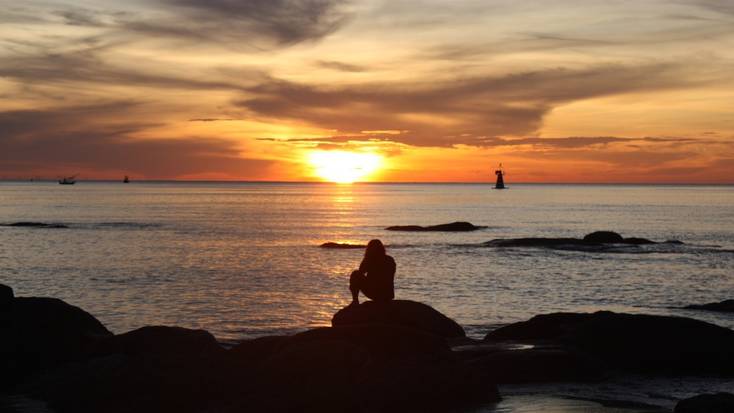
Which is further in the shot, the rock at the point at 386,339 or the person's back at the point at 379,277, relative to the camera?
the person's back at the point at 379,277

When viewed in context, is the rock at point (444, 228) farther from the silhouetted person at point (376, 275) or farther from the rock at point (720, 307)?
the silhouetted person at point (376, 275)

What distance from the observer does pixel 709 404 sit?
13047 mm

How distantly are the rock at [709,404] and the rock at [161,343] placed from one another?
8.95 metres

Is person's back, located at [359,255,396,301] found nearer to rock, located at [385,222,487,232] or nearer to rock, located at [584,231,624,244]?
rock, located at [584,231,624,244]

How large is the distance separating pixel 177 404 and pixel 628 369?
10.6m

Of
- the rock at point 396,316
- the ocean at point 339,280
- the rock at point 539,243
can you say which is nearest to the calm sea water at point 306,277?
the ocean at point 339,280

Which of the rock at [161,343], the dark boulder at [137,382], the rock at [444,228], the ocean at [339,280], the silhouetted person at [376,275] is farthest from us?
the rock at [444,228]

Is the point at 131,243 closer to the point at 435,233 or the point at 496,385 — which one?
A: the point at 435,233

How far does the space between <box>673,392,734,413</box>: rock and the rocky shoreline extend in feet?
0.09

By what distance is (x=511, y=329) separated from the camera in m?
22.0

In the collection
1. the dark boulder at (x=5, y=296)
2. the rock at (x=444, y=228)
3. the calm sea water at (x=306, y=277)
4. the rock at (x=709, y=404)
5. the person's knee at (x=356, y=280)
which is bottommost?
the calm sea water at (x=306, y=277)

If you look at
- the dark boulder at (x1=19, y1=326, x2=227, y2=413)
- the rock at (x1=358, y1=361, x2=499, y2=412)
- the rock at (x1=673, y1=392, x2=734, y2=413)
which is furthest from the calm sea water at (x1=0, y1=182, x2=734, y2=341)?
the rock at (x1=673, y1=392, x2=734, y2=413)

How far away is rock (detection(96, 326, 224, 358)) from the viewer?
16.5 metres

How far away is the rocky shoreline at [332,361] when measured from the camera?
14.3m
